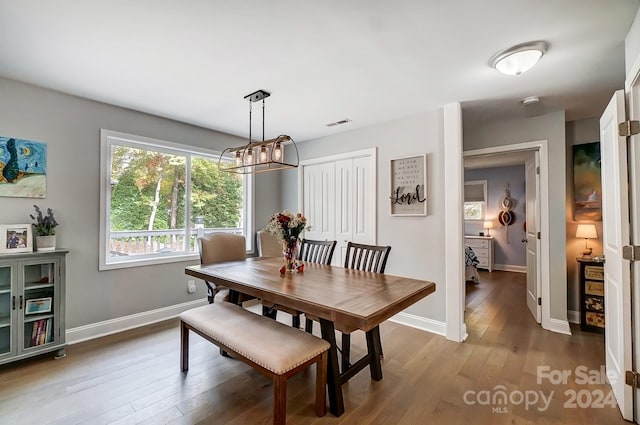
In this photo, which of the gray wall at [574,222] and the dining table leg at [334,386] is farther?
the gray wall at [574,222]

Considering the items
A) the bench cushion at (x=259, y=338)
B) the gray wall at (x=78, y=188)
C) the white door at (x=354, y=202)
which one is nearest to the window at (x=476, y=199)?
the white door at (x=354, y=202)

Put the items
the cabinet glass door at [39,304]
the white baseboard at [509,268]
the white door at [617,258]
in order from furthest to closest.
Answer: the white baseboard at [509,268] → the cabinet glass door at [39,304] → the white door at [617,258]

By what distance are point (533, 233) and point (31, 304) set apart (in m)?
5.26

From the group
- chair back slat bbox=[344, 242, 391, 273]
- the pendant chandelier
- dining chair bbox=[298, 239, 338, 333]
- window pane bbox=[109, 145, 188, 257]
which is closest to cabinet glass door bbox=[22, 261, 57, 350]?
window pane bbox=[109, 145, 188, 257]

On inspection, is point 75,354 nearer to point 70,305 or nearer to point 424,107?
point 70,305

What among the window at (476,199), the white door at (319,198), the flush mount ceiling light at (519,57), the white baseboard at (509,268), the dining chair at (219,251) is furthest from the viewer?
the window at (476,199)

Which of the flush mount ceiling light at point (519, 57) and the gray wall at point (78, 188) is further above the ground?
the flush mount ceiling light at point (519, 57)

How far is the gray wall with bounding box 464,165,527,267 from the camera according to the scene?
6.49 m

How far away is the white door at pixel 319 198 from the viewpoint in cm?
432

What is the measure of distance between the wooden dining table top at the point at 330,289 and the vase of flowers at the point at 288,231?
12 cm

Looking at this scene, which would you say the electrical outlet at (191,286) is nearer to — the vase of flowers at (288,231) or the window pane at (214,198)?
the window pane at (214,198)

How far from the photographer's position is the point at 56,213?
9.13 feet

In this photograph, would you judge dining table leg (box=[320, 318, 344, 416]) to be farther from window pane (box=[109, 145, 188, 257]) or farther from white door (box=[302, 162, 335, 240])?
window pane (box=[109, 145, 188, 257])

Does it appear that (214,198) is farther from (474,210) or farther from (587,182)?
(474,210)
